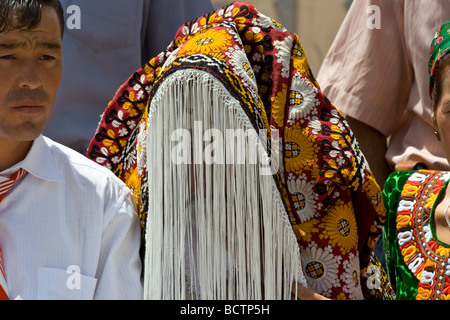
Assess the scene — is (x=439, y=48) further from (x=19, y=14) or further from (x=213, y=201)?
(x=19, y=14)

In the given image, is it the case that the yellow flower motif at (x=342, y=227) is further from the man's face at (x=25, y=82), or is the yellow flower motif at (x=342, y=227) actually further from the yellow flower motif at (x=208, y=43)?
the man's face at (x=25, y=82)

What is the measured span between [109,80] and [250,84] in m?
0.88

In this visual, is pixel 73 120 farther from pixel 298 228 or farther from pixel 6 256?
pixel 298 228

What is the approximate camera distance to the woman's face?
217cm

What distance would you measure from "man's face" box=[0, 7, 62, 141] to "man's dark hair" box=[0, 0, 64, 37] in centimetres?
1

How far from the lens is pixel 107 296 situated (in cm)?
189

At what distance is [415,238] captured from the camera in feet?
7.47

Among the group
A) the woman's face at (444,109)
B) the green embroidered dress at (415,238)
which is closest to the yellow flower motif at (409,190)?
the green embroidered dress at (415,238)

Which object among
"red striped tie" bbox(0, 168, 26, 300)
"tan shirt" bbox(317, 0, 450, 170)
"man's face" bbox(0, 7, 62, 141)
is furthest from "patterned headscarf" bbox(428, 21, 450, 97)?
"red striped tie" bbox(0, 168, 26, 300)

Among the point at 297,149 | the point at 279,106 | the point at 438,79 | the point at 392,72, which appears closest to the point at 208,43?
the point at 279,106

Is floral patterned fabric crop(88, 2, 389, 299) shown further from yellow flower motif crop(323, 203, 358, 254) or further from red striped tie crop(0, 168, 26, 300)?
red striped tie crop(0, 168, 26, 300)

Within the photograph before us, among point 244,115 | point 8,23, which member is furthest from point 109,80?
point 244,115

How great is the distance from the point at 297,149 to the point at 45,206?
0.66 m
